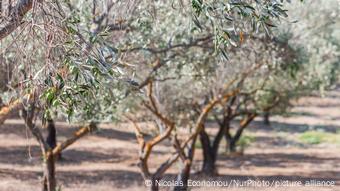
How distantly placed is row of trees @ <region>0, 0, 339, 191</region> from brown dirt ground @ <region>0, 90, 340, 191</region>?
182 cm

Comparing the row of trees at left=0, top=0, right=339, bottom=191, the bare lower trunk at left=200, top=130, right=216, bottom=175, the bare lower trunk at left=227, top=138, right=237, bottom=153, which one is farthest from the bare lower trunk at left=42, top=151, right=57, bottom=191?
the bare lower trunk at left=227, top=138, right=237, bottom=153

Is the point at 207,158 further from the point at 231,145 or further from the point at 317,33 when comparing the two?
the point at 231,145

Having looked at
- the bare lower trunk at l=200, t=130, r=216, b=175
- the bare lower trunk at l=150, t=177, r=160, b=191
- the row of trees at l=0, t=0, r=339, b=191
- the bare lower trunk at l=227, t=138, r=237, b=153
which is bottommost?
the bare lower trunk at l=227, t=138, r=237, b=153

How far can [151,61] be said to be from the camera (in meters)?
12.6

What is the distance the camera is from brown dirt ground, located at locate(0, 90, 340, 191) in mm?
20323

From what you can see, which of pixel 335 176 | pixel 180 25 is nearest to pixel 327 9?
pixel 335 176

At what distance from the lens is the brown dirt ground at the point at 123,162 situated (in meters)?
20.3

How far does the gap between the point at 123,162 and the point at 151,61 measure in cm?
1422

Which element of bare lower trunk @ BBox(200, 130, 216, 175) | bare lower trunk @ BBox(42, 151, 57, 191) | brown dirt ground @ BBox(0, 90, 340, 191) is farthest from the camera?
bare lower trunk @ BBox(200, 130, 216, 175)

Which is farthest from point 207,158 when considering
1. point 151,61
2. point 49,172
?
point 151,61

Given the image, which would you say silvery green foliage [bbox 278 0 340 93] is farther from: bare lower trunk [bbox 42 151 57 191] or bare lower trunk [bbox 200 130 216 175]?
bare lower trunk [bbox 42 151 57 191]

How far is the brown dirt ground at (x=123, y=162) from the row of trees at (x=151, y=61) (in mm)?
1818

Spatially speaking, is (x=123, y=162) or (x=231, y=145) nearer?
(x=123, y=162)

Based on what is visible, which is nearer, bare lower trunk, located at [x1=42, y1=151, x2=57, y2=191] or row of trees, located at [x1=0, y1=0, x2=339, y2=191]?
row of trees, located at [x1=0, y1=0, x2=339, y2=191]
